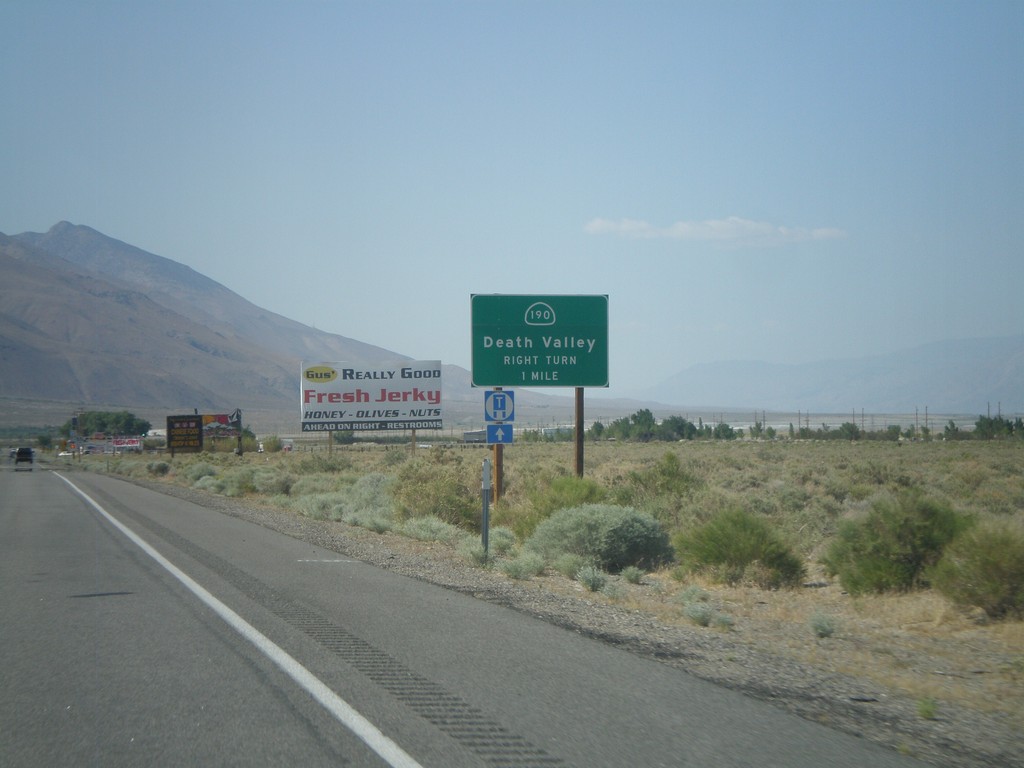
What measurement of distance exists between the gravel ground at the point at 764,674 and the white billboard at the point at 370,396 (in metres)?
39.8

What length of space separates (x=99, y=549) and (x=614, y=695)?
12189mm

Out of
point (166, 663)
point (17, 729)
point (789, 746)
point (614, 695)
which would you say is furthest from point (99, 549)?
point (789, 746)

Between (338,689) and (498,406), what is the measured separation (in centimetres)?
1244

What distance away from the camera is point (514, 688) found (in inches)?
289

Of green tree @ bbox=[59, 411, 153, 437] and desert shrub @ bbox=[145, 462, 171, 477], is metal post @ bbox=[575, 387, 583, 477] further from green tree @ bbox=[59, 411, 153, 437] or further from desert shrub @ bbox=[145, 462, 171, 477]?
green tree @ bbox=[59, 411, 153, 437]

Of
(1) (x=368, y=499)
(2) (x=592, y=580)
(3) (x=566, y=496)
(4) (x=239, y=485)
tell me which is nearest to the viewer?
(2) (x=592, y=580)

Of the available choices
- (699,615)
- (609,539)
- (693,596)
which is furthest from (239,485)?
(699,615)

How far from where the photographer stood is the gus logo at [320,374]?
54.4 meters

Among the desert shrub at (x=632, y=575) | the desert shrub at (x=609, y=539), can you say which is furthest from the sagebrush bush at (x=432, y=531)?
the desert shrub at (x=632, y=575)

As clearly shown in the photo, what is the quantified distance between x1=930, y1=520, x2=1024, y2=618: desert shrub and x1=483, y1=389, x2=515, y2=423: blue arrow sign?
9645 mm

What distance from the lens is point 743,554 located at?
48.5 feet

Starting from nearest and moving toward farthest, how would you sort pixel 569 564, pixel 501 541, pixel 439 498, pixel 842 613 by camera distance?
pixel 842 613 < pixel 569 564 < pixel 501 541 < pixel 439 498

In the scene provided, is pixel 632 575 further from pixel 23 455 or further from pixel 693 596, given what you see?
pixel 23 455

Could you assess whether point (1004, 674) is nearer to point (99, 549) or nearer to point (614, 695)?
point (614, 695)
